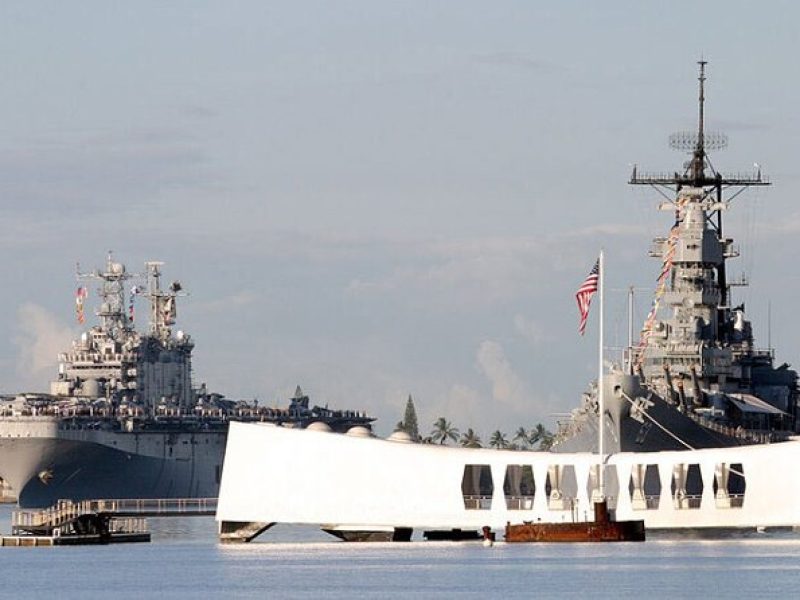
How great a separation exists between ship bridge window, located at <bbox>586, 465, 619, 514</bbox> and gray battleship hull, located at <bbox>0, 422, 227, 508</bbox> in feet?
305

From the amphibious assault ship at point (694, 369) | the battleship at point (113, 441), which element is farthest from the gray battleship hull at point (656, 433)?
the battleship at point (113, 441)

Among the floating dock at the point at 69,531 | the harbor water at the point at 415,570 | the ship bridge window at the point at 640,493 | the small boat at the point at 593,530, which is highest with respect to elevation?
the ship bridge window at the point at 640,493

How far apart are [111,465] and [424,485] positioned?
9770 centimetres

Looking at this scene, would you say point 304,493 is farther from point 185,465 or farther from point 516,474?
point 185,465

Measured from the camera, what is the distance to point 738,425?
118m

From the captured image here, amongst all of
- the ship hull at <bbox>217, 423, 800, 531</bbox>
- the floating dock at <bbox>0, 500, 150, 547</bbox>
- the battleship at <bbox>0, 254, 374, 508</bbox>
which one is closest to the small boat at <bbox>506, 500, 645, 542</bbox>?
the ship hull at <bbox>217, 423, 800, 531</bbox>

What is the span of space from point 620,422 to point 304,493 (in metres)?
18.0

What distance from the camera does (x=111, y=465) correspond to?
190 meters

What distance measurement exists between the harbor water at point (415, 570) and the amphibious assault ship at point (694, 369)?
720 centimetres

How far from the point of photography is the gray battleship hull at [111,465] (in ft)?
610

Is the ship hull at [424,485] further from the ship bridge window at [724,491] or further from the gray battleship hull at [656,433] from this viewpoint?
the gray battleship hull at [656,433]

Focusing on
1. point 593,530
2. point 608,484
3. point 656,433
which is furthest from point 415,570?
point 656,433

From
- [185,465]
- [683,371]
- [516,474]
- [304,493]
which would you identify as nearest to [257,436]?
[304,493]

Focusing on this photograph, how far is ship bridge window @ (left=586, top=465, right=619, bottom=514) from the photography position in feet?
307
